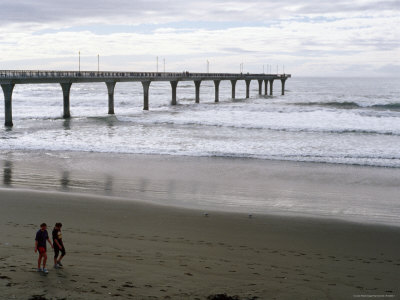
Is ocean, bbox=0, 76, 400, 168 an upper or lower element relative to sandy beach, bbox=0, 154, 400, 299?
upper

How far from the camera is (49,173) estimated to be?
1773 cm

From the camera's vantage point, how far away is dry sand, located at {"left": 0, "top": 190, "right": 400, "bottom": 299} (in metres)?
7.55

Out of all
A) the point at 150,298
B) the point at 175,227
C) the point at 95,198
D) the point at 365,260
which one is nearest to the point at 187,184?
the point at 95,198

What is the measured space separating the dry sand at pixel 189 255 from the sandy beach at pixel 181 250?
0.06 ft

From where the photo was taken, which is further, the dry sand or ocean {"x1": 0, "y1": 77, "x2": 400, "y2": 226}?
ocean {"x1": 0, "y1": 77, "x2": 400, "y2": 226}

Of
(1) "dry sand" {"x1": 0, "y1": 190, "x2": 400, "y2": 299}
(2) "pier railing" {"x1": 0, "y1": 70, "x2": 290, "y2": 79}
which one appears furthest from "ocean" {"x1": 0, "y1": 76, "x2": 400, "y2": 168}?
(1) "dry sand" {"x1": 0, "y1": 190, "x2": 400, "y2": 299}

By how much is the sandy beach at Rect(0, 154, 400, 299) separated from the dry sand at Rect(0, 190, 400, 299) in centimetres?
2

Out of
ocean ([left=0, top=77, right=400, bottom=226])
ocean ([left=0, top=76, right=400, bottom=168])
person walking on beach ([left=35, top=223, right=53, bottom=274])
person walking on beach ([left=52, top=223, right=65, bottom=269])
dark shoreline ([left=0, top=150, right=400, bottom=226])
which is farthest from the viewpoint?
ocean ([left=0, top=76, right=400, bottom=168])

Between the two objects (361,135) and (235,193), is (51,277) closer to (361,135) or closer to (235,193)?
(235,193)

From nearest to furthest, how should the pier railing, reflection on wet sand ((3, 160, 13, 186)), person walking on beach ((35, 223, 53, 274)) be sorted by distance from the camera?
1. person walking on beach ((35, 223, 53, 274))
2. reflection on wet sand ((3, 160, 13, 186))
3. the pier railing

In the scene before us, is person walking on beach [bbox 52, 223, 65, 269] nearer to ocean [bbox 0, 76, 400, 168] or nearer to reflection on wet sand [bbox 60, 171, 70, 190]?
reflection on wet sand [bbox 60, 171, 70, 190]

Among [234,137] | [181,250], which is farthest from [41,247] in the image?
[234,137]

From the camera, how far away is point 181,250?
9.41 m

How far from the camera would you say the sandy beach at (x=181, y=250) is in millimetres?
7578
